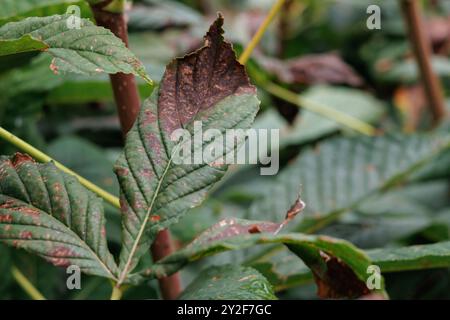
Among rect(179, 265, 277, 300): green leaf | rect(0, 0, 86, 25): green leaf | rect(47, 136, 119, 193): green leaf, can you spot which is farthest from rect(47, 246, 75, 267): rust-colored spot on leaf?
rect(47, 136, 119, 193): green leaf

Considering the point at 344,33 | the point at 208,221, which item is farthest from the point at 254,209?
the point at 344,33

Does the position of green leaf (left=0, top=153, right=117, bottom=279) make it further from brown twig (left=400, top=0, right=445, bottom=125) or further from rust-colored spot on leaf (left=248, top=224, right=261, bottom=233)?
brown twig (left=400, top=0, right=445, bottom=125)

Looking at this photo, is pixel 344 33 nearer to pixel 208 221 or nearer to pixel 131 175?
pixel 208 221

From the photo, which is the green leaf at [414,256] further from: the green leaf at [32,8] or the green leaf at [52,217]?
the green leaf at [32,8]

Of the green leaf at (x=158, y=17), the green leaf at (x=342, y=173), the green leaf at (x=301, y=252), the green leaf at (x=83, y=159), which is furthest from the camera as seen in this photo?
the green leaf at (x=158, y=17)

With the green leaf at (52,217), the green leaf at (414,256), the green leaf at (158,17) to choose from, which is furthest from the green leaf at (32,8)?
the green leaf at (414,256)

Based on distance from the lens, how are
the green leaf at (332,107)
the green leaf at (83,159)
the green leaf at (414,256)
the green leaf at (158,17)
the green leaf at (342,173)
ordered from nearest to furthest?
the green leaf at (414,256)
the green leaf at (342,173)
the green leaf at (83,159)
the green leaf at (158,17)
the green leaf at (332,107)

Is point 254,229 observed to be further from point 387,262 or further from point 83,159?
point 83,159
